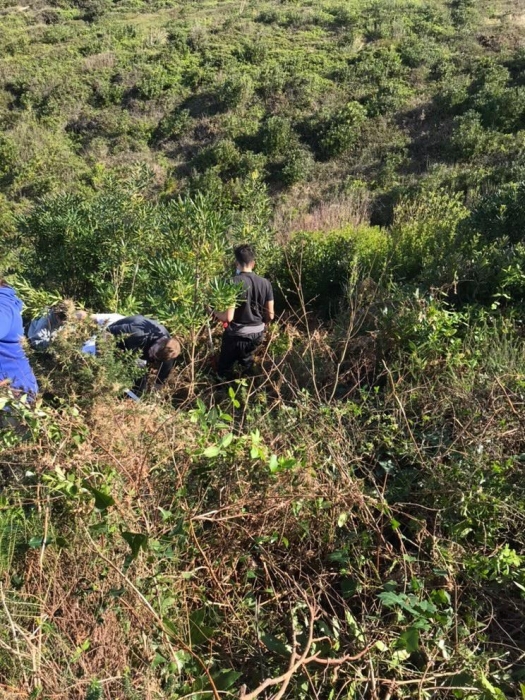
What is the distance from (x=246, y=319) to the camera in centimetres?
449

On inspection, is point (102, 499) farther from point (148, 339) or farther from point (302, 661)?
point (148, 339)

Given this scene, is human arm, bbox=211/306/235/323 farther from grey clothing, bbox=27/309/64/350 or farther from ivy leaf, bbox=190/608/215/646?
ivy leaf, bbox=190/608/215/646

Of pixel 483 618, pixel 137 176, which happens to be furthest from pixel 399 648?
pixel 137 176

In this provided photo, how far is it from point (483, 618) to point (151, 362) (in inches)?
113

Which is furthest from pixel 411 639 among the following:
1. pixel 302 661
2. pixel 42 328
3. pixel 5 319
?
pixel 42 328

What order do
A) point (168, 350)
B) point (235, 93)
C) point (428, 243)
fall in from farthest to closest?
point (235, 93) → point (428, 243) → point (168, 350)

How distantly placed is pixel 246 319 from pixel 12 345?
2.03 meters

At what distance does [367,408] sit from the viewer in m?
2.92

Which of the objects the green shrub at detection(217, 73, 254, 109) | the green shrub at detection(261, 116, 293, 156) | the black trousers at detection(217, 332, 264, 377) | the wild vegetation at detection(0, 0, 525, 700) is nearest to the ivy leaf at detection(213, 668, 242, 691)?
the wild vegetation at detection(0, 0, 525, 700)

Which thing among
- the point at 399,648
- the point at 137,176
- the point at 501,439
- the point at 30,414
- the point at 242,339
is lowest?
the point at 242,339

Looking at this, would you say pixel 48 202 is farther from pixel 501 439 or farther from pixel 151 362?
pixel 501 439

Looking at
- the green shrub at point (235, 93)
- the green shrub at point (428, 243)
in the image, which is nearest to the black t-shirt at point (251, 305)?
the green shrub at point (428, 243)

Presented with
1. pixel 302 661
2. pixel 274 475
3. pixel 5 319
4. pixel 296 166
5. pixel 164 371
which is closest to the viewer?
pixel 302 661

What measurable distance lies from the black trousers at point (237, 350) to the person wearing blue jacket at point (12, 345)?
1827 mm
